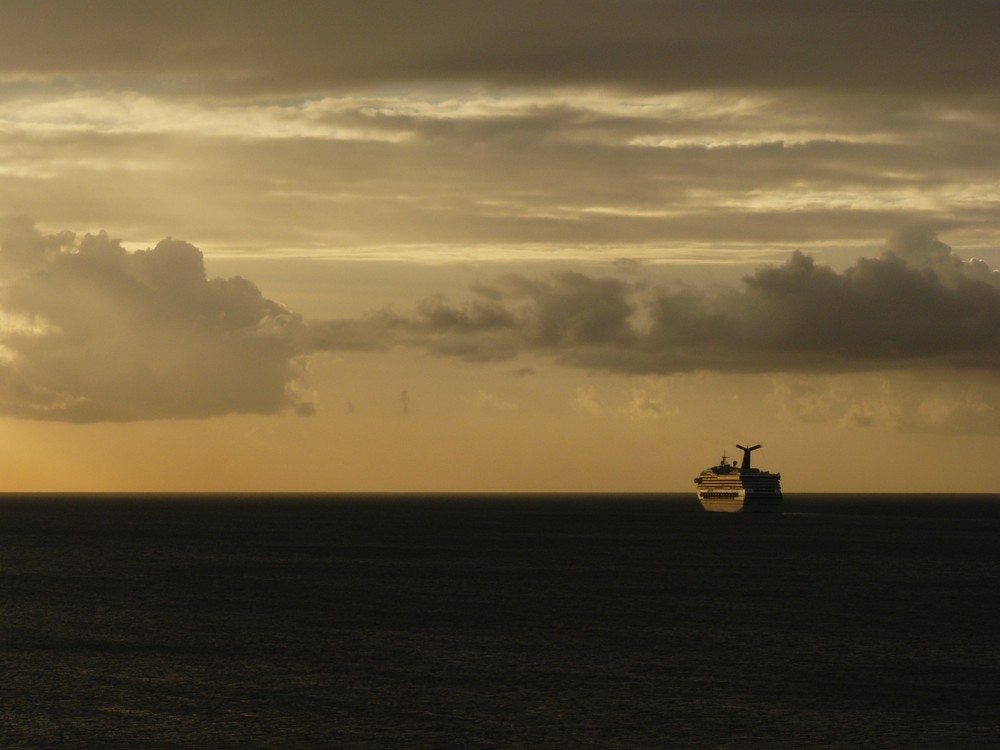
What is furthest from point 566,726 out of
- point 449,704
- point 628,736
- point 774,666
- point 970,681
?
point 970,681

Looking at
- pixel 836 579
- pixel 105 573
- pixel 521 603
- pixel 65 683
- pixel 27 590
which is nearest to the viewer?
pixel 65 683

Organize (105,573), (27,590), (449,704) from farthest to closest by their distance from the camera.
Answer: (105,573) < (27,590) < (449,704)

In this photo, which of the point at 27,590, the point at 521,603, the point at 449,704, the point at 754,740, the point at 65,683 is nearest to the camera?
the point at 754,740

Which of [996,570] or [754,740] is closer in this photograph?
[754,740]

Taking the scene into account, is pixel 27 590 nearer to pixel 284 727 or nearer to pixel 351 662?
pixel 351 662

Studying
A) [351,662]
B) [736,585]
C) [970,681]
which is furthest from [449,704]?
[736,585]

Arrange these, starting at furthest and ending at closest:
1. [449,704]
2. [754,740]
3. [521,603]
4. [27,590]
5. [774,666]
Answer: [27,590] → [521,603] → [774,666] → [449,704] → [754,740]

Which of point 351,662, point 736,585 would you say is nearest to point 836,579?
point 736,585

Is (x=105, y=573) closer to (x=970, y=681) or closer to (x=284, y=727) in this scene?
(x=284, y=727)

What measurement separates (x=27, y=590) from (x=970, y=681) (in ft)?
301

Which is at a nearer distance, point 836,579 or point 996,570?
point 836,579

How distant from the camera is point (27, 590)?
4985 inches

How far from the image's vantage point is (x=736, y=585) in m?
130

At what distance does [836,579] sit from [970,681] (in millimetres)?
66359
